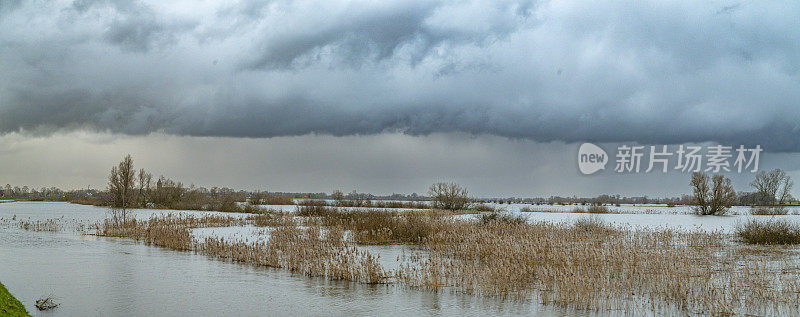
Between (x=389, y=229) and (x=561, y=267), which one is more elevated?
(x=389, y=229)

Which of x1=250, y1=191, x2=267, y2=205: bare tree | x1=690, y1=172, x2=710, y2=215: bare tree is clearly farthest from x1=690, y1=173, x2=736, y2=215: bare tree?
x1=250, y1=191, x2=267, y2=205: bare tree

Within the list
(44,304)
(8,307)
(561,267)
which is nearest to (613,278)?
(561,267)

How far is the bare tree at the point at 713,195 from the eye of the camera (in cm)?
5830

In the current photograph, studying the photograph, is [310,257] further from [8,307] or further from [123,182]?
[123,182]

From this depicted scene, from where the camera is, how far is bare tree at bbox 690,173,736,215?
58.3m

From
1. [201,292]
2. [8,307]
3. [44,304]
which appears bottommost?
[201,292]

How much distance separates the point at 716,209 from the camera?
192ft

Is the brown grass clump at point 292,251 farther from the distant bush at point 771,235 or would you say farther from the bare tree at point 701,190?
the bare tree at point 701,190

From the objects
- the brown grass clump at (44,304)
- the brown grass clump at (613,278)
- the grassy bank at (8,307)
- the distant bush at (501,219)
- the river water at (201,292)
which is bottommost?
the river water at (201,292)

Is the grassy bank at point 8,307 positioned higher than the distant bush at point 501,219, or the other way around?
the distant bush at point 501,219

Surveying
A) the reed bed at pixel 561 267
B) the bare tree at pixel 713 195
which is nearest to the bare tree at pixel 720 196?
the bare tree at pixel 713 195

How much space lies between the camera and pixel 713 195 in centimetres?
5872

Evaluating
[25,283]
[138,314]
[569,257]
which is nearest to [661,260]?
[569,257]

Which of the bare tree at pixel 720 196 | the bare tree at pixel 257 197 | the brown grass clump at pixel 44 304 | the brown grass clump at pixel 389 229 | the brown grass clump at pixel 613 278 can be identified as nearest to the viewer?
the brown grass clump at pixel 44 304
